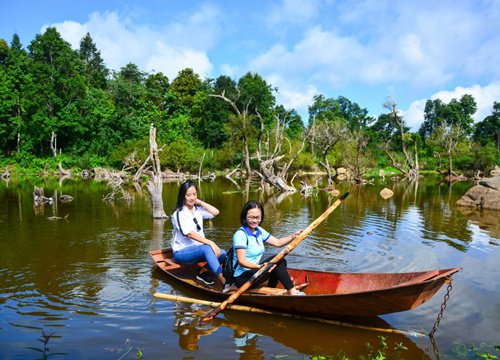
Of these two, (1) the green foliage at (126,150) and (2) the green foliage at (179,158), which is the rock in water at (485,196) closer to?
(2) the green foliage at (179,158)

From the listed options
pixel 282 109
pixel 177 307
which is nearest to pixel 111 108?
pixel 282 109

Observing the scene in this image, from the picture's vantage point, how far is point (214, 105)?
49.4m

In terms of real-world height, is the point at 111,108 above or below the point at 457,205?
above

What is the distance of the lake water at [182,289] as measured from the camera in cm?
504

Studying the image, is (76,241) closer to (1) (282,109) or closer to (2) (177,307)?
(2) (177,307)

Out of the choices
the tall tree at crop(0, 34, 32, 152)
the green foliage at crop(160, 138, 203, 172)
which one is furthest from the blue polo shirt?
the tall tree at crop(0, 34, 32, 152)

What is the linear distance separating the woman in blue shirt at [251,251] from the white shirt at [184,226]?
1.25 metres

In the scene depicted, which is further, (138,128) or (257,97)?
(257,97)

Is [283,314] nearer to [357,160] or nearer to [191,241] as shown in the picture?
[191,241]

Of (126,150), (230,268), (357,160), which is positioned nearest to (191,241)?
(230,268)

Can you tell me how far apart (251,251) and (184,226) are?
1.50m

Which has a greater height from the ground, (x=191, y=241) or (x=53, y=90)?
(x=53, y=90)

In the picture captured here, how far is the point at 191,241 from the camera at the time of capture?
7207mm

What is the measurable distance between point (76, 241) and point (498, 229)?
12888 mm
